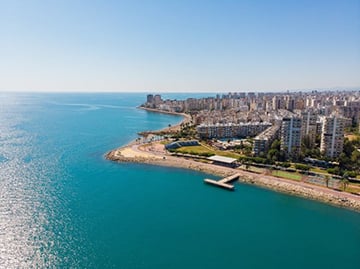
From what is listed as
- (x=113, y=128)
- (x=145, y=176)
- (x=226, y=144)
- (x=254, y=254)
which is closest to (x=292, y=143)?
(x=226, y=144)

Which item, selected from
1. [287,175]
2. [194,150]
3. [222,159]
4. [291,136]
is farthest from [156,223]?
[291,136]

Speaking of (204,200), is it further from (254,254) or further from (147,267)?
(147,267)

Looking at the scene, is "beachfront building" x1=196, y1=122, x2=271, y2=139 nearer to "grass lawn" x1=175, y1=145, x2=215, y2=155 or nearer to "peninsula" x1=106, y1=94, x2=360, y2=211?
→ "peninsula" x1=106, y1=94, x2=360, y2=211

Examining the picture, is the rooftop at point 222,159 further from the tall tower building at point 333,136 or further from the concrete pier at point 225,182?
the tall tower building at point 333,136

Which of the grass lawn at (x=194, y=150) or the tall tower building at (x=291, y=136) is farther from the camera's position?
the grass lawn at (x=194, y=150)

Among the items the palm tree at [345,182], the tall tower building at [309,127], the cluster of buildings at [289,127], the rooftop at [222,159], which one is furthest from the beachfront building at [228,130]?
the palm tree at [345,182]

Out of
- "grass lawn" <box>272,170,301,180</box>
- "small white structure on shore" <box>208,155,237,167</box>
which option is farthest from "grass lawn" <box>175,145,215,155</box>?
"grass lawn" <box>272,170,301,180</box>

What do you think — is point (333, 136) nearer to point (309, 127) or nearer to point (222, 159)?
point (309, 127)
